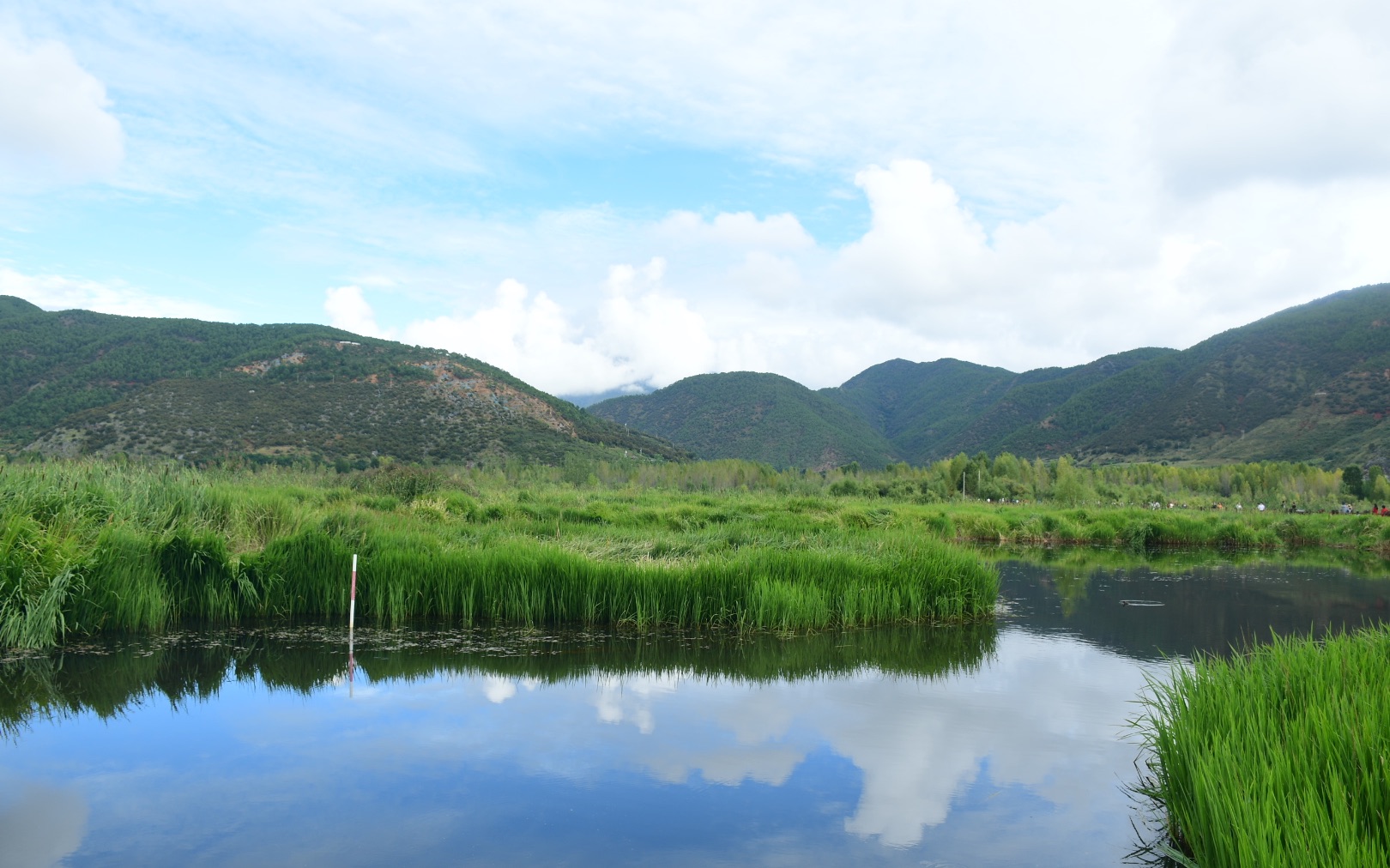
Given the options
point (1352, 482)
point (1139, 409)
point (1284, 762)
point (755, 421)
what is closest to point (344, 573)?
point (1284, 762)

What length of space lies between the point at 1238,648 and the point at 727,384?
110354 mm

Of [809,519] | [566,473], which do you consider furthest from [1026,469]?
[809,519]

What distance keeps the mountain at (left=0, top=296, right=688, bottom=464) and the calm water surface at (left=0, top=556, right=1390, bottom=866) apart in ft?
127

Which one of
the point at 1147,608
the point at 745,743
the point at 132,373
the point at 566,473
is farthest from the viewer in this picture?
the point at 132,373

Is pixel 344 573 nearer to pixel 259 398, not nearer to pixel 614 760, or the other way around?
pixel 614 760

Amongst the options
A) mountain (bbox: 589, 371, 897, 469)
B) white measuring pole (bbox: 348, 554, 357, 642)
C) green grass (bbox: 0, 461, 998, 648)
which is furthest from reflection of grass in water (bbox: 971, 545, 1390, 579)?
mountain (bbox: 589, 371, 897, 469)

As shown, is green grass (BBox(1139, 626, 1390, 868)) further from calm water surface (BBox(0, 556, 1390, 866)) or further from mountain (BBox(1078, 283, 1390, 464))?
mountain (BBox(1078, 283, 1390, 464))

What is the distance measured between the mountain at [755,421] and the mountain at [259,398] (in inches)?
1142

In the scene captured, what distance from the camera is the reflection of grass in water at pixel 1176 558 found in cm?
2320

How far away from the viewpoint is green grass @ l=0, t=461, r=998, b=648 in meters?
9.92

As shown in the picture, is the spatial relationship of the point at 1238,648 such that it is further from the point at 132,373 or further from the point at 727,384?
the point at 727,384

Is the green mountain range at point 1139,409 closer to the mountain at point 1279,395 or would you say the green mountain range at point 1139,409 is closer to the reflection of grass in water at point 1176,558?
the mountain at point 1279,395

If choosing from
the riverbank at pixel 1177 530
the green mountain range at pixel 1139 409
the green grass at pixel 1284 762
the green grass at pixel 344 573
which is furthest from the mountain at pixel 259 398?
the green grass at pixel 1284 762

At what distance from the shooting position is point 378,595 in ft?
38.0
